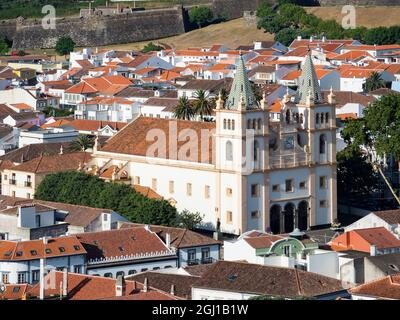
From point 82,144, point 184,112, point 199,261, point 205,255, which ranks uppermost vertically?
point 184,112

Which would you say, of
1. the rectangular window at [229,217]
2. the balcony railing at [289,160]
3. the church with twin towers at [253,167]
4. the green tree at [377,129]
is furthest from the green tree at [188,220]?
the green tree at [377,129]

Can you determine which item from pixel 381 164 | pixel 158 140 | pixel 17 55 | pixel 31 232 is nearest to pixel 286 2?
pixel 17 55

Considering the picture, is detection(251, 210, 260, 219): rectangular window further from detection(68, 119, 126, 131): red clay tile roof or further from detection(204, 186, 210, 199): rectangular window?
detection(68, 119, 126, 131): red clay tile roof

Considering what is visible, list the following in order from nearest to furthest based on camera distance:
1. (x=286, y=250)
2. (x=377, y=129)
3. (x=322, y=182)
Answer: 1. (x=286, y=250)
2. (x=322, y=182)
3. (x=377, y=129)

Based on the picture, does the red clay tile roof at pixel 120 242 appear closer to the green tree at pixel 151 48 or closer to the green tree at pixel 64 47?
the green tree at pixel 151 48

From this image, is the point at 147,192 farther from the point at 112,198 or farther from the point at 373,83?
the point at 373,83

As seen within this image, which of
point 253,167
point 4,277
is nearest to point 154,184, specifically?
point 253,167
